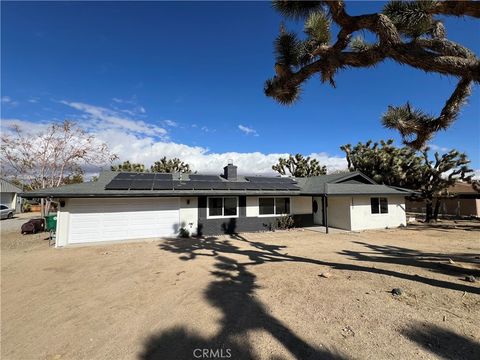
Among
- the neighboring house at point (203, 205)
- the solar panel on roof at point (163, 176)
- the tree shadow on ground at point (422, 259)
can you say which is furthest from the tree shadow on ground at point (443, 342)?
the solar panel on roof at point (163, 176)

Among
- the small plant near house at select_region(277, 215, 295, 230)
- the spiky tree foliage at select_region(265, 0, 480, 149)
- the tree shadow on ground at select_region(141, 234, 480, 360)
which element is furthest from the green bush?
the spiky tree foliage at select_region(265, 0, 480, 149)

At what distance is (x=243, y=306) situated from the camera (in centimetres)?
481

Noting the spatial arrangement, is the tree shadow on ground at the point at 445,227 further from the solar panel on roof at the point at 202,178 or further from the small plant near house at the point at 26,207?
the small plant near house at the point at 26,207

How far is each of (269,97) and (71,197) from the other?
10.1 m

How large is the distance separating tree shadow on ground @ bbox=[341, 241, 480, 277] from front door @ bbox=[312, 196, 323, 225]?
740cm

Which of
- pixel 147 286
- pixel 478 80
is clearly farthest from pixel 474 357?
pixel 147 286

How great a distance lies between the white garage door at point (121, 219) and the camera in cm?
1174

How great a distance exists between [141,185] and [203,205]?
3.54 metres

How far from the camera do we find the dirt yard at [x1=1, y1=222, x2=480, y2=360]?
138 inches

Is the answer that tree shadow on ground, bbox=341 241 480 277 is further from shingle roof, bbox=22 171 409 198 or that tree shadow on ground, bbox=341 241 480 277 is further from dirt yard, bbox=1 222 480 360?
shingle roof, bbox=22 171 409 198

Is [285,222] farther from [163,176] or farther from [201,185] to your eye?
[163,176]

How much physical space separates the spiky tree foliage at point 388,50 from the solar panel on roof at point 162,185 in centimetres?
847

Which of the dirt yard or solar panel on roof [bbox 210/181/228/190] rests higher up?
solar panel on roof [bbox 210/181/228/190]

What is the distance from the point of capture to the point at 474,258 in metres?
7.85
